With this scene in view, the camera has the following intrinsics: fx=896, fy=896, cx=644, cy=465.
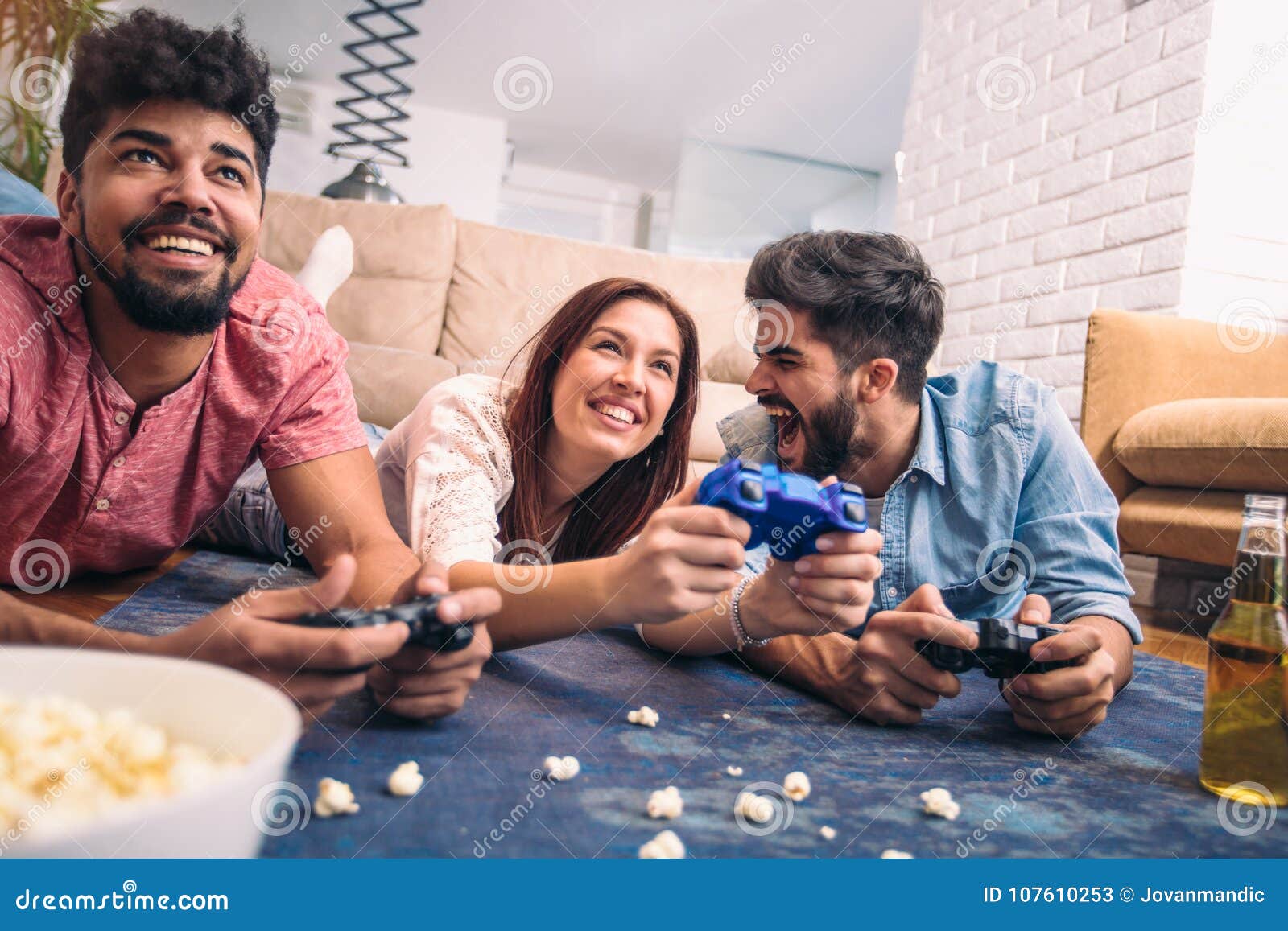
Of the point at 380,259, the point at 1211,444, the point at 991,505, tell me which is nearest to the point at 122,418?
the point at 991,505

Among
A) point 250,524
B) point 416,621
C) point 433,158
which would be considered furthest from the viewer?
point 433,158

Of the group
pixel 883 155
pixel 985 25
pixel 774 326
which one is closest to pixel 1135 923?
pixel 774 326

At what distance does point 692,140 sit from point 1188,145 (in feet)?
14.3

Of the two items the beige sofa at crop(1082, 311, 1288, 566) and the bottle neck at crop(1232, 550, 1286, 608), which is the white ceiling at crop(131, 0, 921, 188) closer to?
the beige sofa at crop(1082, 311, 1288, 566)

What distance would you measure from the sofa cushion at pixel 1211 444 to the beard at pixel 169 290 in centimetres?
180

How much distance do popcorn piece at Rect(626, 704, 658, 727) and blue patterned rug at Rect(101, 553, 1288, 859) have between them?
0.04 ft

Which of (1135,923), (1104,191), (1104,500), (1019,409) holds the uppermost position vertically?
(1104,191)

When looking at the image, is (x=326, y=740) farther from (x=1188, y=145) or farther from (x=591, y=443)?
(x=1188, y=145)

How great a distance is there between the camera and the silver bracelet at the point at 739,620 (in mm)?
1056

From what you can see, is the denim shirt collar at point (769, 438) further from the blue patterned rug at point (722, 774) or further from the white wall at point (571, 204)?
the white wall at point (571, 204)

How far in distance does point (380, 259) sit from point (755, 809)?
2240mm

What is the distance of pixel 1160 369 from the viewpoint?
2092 mm

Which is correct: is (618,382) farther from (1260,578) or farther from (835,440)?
(1260,578)

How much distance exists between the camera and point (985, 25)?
293 centimetres
